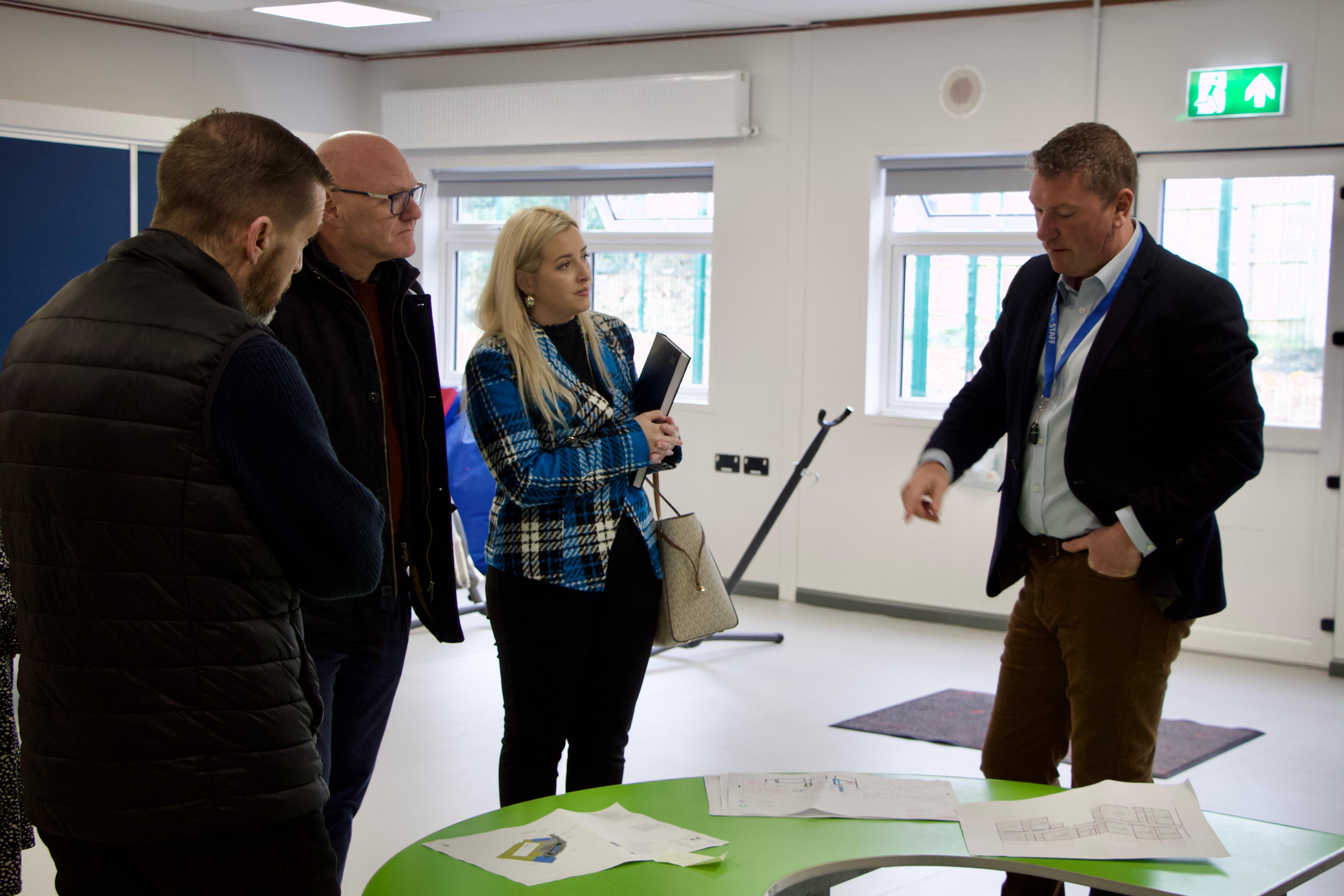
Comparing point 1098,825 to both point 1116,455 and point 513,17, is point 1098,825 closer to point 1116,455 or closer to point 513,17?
point 1116,455

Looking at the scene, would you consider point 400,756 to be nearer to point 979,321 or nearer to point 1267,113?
point 979,321

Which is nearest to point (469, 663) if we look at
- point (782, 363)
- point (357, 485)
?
point (782, 363)

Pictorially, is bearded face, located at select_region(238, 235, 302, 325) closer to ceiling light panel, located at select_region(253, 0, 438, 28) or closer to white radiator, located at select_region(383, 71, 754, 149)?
ceiling light panel, located at select_region(253, 0, 438, 28)

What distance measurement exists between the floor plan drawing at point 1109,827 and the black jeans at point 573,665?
0.90m

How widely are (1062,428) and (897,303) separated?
12.3 feet

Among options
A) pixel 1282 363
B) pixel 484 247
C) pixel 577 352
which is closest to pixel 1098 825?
pixel 577 352

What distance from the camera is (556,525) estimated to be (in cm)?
226

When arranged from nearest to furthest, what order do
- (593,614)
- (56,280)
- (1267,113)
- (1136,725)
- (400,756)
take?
1. (1136,725)
2. (593,614)
3. (400,756)
4. (1267,113)
5. (56,280)

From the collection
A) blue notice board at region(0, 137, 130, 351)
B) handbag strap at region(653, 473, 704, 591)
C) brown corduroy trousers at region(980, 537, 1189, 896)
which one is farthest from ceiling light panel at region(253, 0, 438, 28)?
brown corduroy trousers at region(980, 537, 1189, 896)

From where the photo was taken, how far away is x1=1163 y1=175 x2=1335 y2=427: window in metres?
4.79

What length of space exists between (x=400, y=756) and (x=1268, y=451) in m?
3.53

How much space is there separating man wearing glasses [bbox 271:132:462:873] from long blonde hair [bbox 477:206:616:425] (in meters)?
0.19

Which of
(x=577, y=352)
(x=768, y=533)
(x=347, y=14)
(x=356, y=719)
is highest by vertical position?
(x=347, y=14)

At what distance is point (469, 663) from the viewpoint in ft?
15.6
